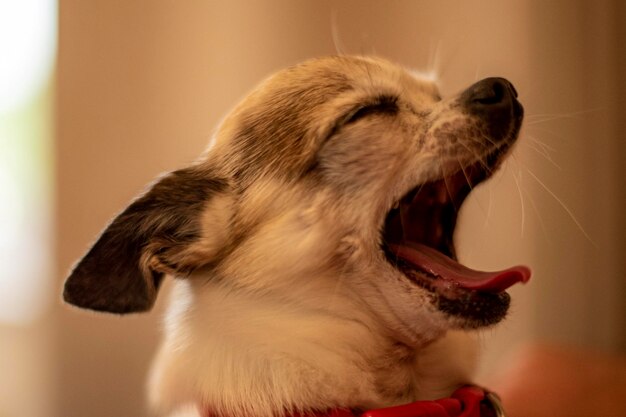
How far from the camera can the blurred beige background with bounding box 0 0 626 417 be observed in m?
1.64

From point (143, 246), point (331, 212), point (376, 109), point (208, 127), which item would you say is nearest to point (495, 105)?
point (376, 109)

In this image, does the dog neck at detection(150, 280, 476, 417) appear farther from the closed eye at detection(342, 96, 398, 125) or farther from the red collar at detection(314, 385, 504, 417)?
the closed eye at detection(342, 96, 398, 125)

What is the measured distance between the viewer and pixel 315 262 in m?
0.96

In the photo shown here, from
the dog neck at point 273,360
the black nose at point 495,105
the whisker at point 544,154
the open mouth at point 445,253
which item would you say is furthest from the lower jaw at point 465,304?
the whisker at point 544,154

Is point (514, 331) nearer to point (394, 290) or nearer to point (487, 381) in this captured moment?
point (487, 381)

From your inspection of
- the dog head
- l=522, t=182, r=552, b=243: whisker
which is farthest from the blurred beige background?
the dog head

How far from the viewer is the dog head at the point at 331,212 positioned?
37.3 inches

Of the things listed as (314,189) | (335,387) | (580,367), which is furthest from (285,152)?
(580,367)

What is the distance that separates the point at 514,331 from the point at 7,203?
1524 millimetres

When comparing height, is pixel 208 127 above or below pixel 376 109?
below

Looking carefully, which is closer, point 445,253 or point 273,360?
point 273,360

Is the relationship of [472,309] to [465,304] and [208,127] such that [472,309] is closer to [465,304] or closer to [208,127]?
[465,304]

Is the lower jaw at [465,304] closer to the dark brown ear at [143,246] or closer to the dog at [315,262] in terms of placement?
the dog at [315,262]

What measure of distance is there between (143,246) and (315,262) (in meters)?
0.27
